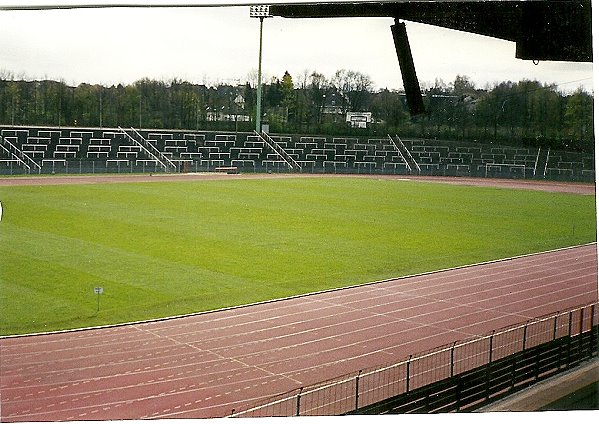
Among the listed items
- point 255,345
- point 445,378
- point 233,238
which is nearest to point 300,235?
point 233,238

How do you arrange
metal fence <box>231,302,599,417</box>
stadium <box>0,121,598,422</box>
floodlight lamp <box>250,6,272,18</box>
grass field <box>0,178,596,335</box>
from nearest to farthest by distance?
metal fence <box>231,302,599,417</box>
stadium <box>0,121,598,422</box>
floodlight lamp <box>250,6,272,18</box>
grass field <box>0,178,596,335</box>

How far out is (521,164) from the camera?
8.38 m

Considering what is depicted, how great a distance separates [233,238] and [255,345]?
9.71 feet

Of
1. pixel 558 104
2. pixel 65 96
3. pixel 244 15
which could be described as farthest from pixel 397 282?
pixel 65 96

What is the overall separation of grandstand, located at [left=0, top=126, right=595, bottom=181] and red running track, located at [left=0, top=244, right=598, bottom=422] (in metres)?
1.23

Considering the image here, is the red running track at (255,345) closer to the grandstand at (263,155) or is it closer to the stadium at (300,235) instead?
the stadium at (300,235)

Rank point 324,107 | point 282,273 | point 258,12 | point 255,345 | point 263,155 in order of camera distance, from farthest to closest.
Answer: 1. point 263,155
2. point 324,107
3. point 282,273
4. point 258,12
5. point 255,345

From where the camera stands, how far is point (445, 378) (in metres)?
5.16

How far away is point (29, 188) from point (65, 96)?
1.99 m

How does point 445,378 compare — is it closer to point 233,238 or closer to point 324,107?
point 324,107

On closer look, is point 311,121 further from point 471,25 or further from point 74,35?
point 471,25

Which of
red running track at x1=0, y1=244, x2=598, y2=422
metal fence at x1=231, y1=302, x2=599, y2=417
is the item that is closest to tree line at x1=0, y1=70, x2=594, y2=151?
red running track at x1=0, y1=244, x2=598, y2=422

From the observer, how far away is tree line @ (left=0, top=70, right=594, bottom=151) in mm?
7332

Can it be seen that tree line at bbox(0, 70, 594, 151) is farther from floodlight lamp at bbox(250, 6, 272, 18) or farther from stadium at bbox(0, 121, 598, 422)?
floodlight lamp at bbox(250, 6, 272, 18)
